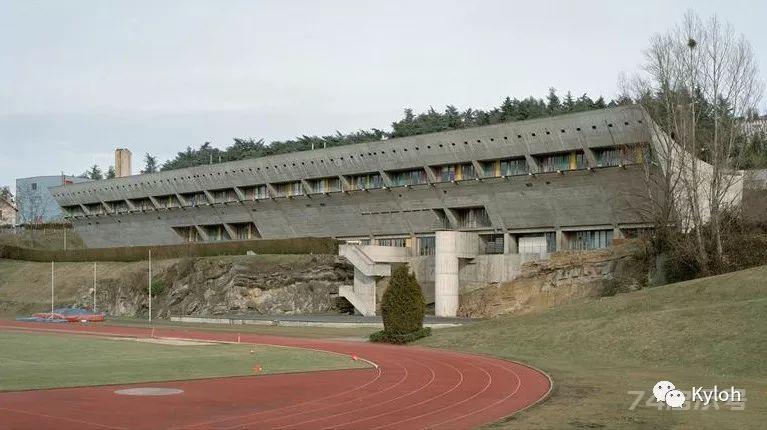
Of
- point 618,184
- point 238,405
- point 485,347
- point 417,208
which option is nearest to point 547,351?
point 485,347

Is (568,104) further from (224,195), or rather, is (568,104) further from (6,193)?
(6,193)

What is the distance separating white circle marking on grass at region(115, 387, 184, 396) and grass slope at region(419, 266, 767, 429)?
1040 cm

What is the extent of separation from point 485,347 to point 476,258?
30.2 m

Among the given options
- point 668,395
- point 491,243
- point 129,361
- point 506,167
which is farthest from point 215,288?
point 668,395

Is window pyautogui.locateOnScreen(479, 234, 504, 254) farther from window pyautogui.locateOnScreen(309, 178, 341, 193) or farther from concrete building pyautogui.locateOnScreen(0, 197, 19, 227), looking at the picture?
concrete building pyautogui.locateOnScreen(0, 197, 19, 227)

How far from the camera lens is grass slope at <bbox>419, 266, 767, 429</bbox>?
19.0 meters

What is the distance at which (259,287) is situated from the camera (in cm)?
7806

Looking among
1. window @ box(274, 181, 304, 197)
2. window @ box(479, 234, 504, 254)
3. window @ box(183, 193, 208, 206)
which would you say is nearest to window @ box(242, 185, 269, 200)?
window @ box(274, 181, 304, 197)

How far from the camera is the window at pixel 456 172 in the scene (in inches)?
2899

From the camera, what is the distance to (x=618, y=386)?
80.8ft

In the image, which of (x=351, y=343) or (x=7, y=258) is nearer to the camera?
(x=351, y=343)

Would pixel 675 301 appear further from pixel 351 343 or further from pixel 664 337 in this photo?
pixel 351 343

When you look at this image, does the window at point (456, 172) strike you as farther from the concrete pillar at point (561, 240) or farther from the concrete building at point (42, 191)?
the concrete building at point (42, 191)

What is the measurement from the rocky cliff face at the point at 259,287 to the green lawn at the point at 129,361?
3109 cm
